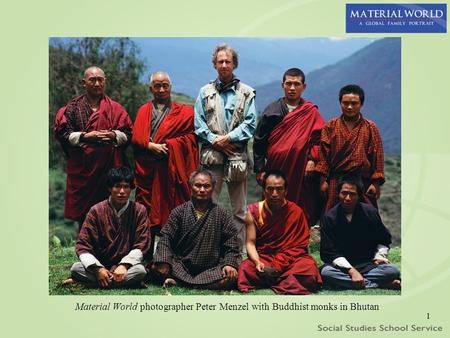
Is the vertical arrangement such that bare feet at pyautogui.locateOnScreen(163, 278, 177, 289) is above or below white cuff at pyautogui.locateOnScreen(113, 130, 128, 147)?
below

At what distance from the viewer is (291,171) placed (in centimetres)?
957

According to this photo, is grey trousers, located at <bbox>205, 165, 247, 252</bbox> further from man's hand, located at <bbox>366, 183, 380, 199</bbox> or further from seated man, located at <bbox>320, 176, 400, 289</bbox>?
man's hand, located at <bbox>366, 183, 380, 199</bbox>

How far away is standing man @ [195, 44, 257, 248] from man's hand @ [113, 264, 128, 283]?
1.27 metres

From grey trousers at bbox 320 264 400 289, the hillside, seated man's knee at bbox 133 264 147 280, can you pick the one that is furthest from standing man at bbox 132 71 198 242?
the hillside

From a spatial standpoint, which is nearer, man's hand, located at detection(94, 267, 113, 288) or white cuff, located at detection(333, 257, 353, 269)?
man's hand, located at detection(94, 267, 113, 288)

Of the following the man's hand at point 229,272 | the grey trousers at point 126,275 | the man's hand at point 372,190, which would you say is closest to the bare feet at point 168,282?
the grey trousers at point 126,275

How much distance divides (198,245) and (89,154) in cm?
159

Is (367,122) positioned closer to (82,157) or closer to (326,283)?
(326,283)

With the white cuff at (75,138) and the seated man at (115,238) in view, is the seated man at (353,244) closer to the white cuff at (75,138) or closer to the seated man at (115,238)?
the seated man at (115,238)

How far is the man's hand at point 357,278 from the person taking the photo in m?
9.10

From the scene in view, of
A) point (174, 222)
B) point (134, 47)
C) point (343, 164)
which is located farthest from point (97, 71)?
point (134, 47)

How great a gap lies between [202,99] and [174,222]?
1.35m

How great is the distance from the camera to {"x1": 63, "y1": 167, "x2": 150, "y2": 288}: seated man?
907cm

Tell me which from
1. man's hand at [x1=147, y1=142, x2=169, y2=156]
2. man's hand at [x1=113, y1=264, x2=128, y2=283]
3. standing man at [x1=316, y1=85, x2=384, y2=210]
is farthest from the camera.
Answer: man's hand at [x1=147, y1=142, x2=169, y2=156]
